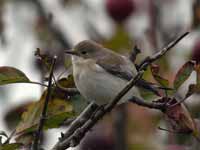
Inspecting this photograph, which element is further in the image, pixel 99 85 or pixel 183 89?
pixel 183 89

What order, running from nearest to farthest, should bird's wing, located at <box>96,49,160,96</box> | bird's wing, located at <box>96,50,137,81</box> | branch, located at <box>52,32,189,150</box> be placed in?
1. branch, located at <box>52,32,189,150</box>
2. bird's wing, located at <box>96,49,160,96</box>
3. bird's wing, located at <box>96,50,137,81</box>

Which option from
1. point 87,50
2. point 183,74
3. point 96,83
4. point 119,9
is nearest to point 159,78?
point 183,74

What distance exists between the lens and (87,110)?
9.68 feet

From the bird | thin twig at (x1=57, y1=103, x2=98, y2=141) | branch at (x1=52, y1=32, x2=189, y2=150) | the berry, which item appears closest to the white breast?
the bird

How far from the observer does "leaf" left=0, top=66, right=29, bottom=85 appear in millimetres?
2754

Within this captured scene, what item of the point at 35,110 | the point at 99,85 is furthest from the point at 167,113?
the point at 99,85

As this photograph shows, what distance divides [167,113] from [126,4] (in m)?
2.42

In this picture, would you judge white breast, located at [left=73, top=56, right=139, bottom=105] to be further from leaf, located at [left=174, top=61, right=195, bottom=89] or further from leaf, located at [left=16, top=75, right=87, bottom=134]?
leaf, located at [left=174, top=61, right=195, bottom=89]

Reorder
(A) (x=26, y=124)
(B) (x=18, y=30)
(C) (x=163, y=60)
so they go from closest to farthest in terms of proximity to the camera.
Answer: (A) (x=26, y=124)
(C) (x=163, y=60)
(B) (x=18, y=30)

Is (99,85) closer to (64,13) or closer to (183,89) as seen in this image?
(183,89)

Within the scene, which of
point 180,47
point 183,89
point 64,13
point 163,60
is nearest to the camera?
point 163,60

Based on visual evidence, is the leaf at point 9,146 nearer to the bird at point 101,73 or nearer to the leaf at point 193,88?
the bird at point 101,73

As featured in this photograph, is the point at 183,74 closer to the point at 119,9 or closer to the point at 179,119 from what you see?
the point at 179,119

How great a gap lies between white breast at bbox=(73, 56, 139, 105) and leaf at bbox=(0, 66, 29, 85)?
46 cm
